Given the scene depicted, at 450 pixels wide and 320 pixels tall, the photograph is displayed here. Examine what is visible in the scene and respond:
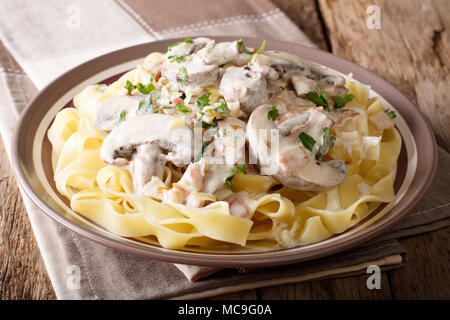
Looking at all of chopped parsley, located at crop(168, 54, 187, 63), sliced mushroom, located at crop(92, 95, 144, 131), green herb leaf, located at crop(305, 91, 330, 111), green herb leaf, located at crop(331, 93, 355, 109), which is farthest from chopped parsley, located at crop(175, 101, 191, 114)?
green herb leaf, located at crop(331, 93, 355, 109)

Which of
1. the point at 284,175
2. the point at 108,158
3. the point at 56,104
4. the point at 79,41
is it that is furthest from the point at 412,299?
the point at 79,41

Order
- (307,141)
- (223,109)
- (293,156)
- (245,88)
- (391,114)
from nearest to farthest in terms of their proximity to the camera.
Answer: (293,156) → (307,141) → (223,109) → (245,88) → (391,114)

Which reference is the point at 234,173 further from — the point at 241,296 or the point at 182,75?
the point at 182,75

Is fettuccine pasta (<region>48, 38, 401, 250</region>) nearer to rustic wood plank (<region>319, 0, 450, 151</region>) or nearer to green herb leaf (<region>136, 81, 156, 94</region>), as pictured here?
green herb leaf (<region>136, 81, 156, 94</region>)

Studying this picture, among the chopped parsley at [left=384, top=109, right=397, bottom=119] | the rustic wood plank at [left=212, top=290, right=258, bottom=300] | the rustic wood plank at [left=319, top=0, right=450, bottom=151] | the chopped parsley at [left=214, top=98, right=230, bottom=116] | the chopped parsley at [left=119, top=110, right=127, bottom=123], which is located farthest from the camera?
the rustic wood plank at [left=319, top=0, right=450, bottom=151]

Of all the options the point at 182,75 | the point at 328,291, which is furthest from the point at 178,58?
the point at 328,291

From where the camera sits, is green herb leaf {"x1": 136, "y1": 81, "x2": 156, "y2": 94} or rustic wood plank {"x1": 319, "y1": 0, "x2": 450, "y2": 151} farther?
rustic wood plank {"x1": 319, "y1": 0, "x2": 450, "y2": 151}

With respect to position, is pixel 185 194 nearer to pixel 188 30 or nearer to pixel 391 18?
pixel 188 30
